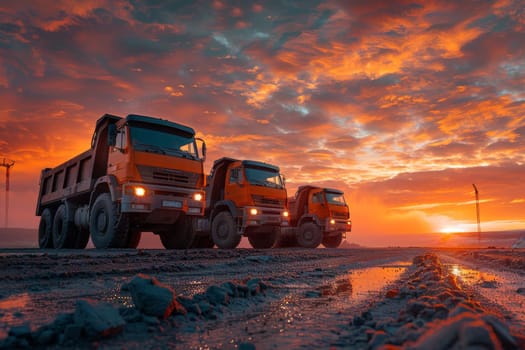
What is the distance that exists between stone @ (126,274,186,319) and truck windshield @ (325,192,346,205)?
16852 mm

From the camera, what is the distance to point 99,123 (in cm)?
1049

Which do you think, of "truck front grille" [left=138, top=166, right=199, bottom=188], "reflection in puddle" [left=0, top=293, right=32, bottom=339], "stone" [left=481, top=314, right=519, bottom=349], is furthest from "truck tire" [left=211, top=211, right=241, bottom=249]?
"stone" [left=481, top=314, right=519, bottom=349]

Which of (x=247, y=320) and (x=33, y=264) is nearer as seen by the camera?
(x=247, y=320)

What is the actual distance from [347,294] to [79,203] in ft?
36.4

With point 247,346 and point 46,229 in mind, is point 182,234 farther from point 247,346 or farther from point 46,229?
point 247,346

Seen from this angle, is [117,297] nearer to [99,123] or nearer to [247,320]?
[247,320]

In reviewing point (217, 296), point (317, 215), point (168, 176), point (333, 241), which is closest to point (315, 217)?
point (317, 215)

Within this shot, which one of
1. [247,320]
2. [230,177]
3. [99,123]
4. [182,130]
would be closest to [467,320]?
[247,320]

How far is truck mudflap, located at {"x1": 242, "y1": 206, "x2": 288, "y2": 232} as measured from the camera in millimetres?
12695

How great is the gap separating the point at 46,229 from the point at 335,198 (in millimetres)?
13741

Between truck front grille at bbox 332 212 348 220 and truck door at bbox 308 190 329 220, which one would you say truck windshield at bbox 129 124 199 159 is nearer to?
truck door at bbox 308 190 329 220

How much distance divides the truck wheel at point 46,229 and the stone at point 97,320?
1377 centimetres

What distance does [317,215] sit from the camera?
18.2 m

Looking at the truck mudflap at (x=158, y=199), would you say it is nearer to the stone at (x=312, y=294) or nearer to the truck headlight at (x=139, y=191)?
the truck headlight at (x=139, y=191)
